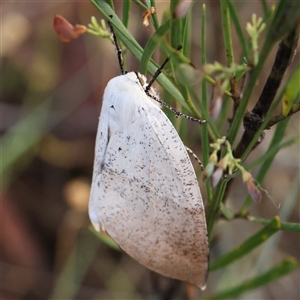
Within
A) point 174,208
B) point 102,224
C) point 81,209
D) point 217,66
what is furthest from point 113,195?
point 81,209

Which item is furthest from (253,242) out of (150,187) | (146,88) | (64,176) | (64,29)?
(64,176)

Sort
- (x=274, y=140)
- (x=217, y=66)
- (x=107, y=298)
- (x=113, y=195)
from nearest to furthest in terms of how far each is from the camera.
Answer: (x=217, y=66)
(x=274, y=140)
(x=113, y=195)
(x=107, y=298)

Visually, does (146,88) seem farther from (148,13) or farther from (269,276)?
(269,276)

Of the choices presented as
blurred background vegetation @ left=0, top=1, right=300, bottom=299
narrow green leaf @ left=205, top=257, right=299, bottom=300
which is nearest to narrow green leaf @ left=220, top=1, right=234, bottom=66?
narrow green leaf @ left=205, top=257, right=299, bottom=300

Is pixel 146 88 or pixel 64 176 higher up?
pixel 146 88

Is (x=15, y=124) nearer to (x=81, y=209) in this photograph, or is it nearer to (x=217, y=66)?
(x=81, y=209)

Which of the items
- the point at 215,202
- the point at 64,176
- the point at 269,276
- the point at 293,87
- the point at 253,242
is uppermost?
the point at 293,87
